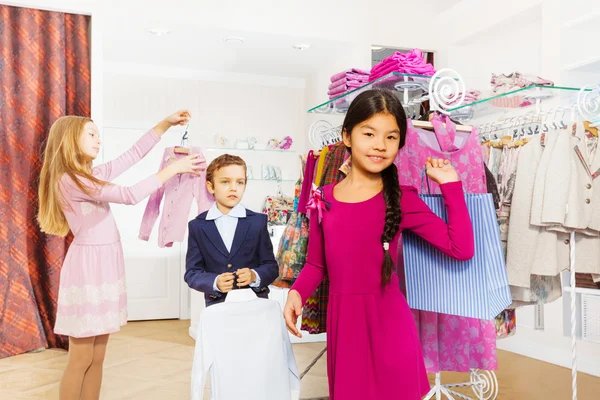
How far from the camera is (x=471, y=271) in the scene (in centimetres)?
172

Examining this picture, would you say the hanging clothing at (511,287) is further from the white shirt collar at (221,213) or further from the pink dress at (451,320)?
the white shirt collar at (221,213)

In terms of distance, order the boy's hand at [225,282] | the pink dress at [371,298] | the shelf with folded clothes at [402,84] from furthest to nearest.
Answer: the shelf with folded clothes at [402,84], the boy's hand at [225,282], the pink dress at [371,298]

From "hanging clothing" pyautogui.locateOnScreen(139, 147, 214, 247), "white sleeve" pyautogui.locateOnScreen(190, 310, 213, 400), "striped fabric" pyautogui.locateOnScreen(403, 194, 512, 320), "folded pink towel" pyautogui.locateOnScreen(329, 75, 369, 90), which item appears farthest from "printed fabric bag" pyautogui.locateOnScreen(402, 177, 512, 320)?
"hanging clothing" pyautogui.locateOnScreen(139, 147, 214, 247)

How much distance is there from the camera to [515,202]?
2398 mm

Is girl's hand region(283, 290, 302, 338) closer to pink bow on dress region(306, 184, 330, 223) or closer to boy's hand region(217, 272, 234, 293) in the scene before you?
pink bow on dress region(306, 184, 330, 223)

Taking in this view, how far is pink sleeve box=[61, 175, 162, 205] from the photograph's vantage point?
238 cm

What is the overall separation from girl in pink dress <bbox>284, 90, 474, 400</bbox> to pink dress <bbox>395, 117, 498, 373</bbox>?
1.49ft

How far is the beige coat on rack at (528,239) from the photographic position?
2.32 meters

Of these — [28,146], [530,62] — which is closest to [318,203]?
[28,146]

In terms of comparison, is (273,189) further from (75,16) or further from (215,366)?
(215,366)

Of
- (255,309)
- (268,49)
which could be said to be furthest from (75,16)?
(255,309)

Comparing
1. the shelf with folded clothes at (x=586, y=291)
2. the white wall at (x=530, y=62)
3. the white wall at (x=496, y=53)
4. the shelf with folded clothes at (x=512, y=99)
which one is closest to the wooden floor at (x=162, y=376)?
the white wall at (x=530, y=62)

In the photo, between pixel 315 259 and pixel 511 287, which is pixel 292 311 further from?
pixel 511 287

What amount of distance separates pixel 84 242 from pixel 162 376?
4.78ft
